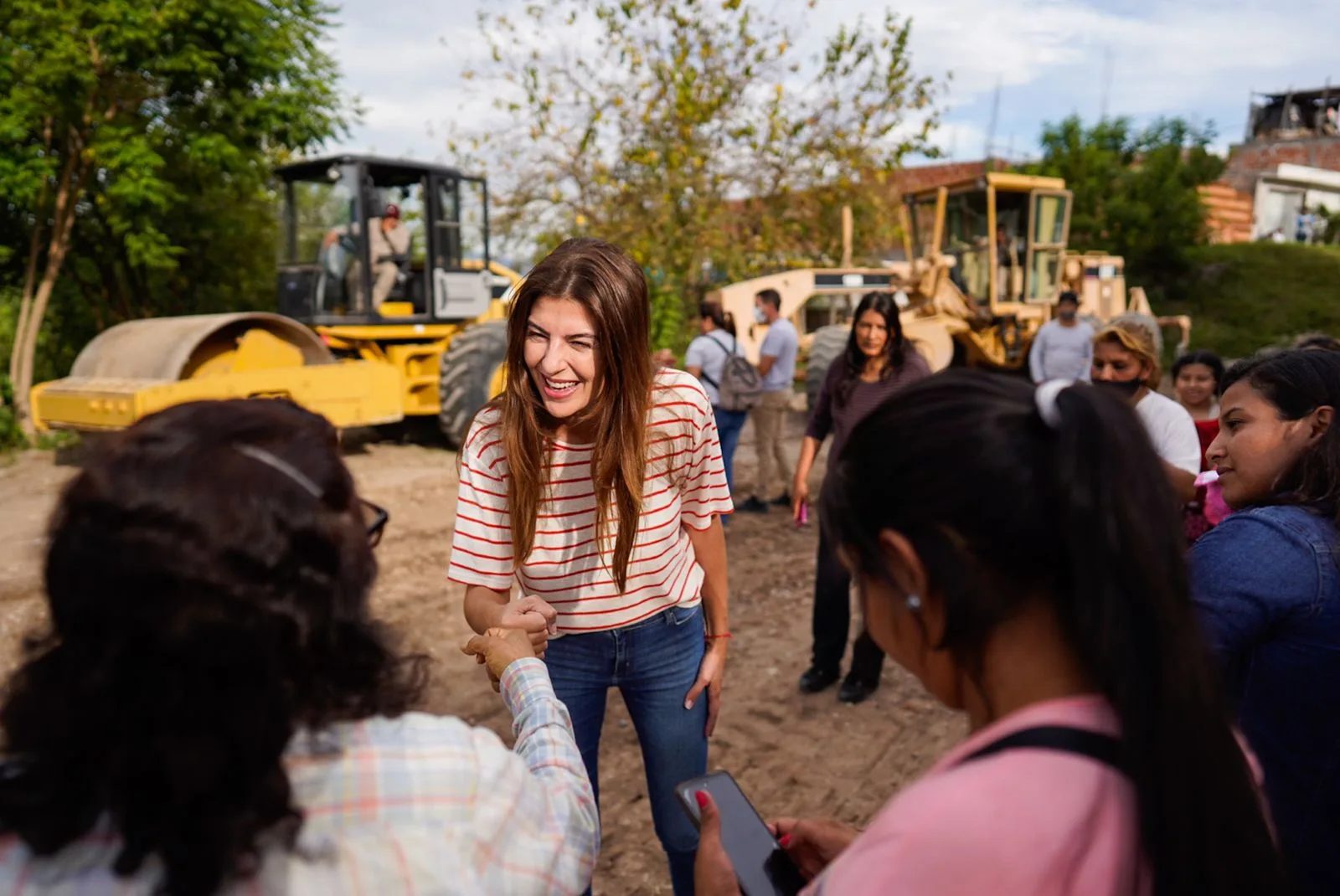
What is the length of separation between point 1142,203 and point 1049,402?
22741 mm

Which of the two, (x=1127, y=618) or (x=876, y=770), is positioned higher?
(x=1127, y=618)

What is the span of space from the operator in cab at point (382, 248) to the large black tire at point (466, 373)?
→ 82 cm

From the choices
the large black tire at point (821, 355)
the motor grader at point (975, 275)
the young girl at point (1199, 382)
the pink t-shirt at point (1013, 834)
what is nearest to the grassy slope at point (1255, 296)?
the motor grader at point (975, 275)

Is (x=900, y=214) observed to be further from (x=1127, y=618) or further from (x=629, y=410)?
(x=1127, y=618)

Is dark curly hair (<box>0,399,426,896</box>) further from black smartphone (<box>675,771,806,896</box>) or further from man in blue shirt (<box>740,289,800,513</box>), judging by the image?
man in blue shirt (<box>740,289,800,513</box>)

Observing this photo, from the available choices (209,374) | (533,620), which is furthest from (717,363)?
(533,620)

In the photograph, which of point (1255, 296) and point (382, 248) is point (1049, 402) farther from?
point (1255, 296)

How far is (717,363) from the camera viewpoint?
734 cm

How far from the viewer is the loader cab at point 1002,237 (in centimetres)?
1172

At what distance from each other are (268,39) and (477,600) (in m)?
9.72

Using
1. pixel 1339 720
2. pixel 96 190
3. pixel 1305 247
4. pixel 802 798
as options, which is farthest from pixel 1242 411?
pixel 1305 247

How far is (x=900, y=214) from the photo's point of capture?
16.5 m

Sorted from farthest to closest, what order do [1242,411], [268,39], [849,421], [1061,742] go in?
[268,39], [849,421], [1242,411], [1061,742]

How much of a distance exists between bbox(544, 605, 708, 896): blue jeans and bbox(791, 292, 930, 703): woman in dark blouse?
77.4 inches
